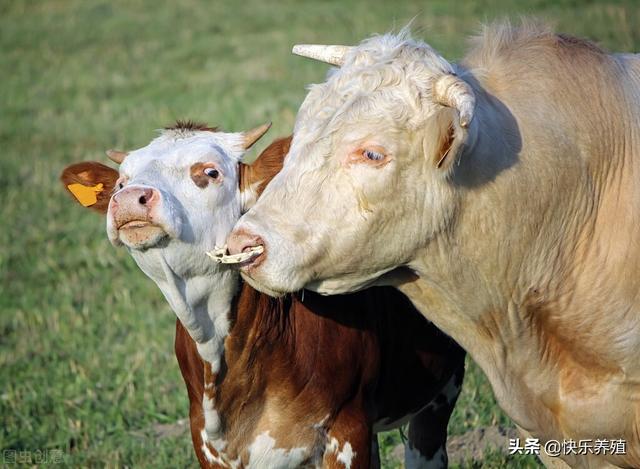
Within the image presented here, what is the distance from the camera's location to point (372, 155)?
4.06 meters

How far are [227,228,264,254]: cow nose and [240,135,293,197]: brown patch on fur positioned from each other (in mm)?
904

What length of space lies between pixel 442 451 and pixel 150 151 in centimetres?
251

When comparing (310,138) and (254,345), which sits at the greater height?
(310,138)

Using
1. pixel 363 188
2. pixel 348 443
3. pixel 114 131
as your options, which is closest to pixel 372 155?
pixel 363 188

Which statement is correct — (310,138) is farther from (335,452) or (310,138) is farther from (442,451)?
(442,451)

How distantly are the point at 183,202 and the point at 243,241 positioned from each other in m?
0.75

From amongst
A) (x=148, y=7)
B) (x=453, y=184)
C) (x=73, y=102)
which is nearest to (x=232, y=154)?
(x=453, y=184)

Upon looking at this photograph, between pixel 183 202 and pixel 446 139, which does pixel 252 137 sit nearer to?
pixel 183 202

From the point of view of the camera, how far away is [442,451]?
20.2 feet


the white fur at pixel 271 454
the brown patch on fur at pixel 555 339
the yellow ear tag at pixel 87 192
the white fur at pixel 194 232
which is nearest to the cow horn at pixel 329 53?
the white fur at pixel 194 232

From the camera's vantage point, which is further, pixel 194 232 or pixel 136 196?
pixel 194 232

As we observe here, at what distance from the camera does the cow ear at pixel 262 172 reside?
502cm

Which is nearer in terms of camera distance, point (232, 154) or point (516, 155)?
point (516, 155)

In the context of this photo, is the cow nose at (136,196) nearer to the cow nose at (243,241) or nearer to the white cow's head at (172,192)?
the white cow's head at (172,192)
